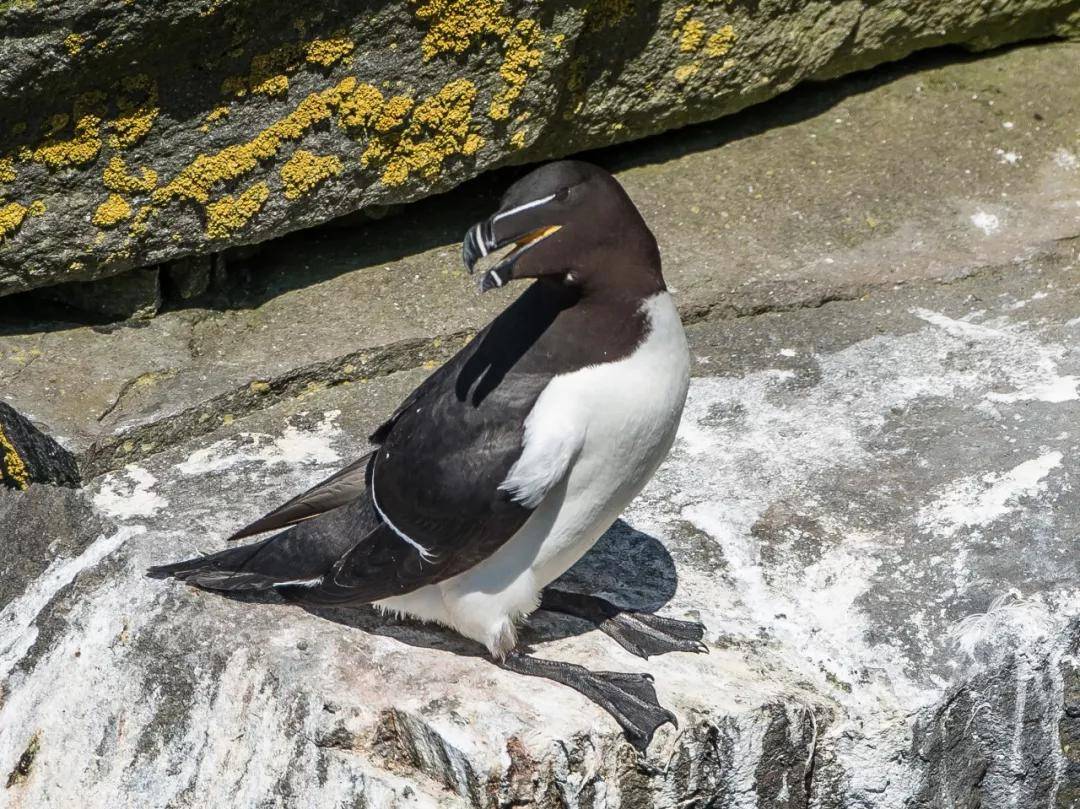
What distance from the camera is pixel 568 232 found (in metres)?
3.23

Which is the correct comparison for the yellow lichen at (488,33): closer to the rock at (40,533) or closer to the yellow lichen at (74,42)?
the yellow lichen at (74,42)

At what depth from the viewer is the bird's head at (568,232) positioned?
3160 millimetres

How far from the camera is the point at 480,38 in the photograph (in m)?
4.61

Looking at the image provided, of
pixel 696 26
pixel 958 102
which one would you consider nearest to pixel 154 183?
pixel 696 26

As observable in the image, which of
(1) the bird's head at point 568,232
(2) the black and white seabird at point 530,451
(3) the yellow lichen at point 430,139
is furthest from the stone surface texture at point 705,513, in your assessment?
(1) the bird's head at point 568,232

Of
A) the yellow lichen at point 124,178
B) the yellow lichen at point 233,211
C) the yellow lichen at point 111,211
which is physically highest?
the yellow lichen at point 124,178

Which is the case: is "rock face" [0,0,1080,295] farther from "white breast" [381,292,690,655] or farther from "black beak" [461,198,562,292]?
"white breast" [381,292,690,655]

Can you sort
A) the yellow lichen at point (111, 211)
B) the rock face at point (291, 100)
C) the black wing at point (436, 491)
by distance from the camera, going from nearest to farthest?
the black wing at point (436, 491)
the rock face at point (291, 100)
the yellow lichen at point (111, 211)

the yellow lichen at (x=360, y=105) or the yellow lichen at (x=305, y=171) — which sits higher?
the yellow lichen at (x=360, y=105)

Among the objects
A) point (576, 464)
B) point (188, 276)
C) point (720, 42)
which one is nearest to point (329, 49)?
point (188, 276)

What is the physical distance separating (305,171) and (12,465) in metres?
1.20

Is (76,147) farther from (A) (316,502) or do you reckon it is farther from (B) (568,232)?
(B) (568,232)

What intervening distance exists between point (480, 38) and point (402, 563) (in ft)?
5.94

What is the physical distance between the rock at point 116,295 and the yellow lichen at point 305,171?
1.66 ft
